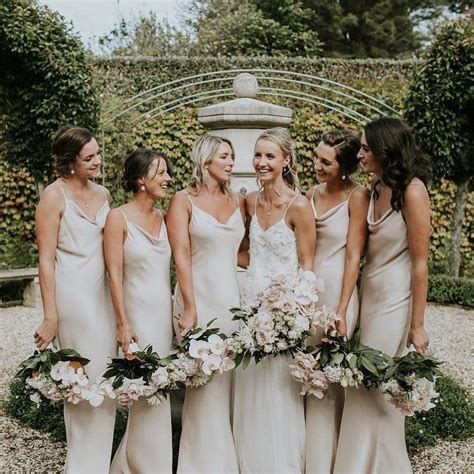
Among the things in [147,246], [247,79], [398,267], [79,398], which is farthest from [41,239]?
[247,79]

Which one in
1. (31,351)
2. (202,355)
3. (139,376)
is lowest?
(31,351)

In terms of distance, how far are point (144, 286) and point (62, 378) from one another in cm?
65

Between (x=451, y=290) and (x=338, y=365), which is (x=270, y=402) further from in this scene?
(x=451, y=290)

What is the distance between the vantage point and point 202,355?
351 cm

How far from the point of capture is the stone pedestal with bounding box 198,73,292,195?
471cm

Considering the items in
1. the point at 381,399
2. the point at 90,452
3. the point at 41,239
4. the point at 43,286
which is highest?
the point at 41,239

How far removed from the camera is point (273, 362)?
375 centimetres

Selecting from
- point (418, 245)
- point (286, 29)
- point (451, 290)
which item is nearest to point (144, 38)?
point (286, 29)

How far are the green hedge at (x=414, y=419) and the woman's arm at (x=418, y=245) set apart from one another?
4.87ft

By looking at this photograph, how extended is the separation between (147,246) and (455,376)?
174 inches

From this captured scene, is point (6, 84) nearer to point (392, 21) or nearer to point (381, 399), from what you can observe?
point (381, 399)

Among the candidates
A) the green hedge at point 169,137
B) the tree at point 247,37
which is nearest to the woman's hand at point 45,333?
the green hedge at point 169,137

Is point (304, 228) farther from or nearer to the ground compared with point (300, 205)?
nearer to the ground

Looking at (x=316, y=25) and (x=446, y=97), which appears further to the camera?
(x=316, y=25)
